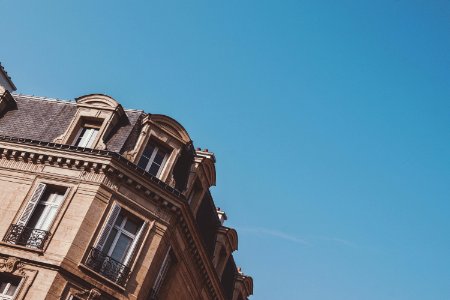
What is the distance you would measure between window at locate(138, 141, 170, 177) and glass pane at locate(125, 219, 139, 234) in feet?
6.14

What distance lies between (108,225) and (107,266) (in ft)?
4.27

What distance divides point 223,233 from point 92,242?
757 cm

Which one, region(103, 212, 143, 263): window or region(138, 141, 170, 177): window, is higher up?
region(138, 141, 170, 177): window

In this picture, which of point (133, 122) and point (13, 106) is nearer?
point (133, 122)

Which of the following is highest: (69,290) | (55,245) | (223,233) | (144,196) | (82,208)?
(223,233)

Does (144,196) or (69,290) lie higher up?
(144,196)

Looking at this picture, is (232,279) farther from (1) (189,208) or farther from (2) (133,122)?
(2) (133,122)

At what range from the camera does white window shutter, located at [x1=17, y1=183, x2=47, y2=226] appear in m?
17.4

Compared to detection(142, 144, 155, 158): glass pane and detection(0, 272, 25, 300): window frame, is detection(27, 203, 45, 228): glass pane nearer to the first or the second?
detection(0, 272, 25, 300): window frame

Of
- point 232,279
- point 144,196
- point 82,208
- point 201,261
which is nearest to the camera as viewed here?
point 82,208

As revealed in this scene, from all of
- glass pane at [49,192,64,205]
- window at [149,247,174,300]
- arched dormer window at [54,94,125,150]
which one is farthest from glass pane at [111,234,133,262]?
arched dormer window at [54,94,125,150]

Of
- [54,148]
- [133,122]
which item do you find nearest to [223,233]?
[133,122]

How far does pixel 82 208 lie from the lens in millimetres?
17344

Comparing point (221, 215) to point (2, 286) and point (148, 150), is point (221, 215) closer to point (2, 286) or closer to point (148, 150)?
point (148, 150)
